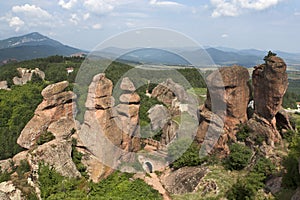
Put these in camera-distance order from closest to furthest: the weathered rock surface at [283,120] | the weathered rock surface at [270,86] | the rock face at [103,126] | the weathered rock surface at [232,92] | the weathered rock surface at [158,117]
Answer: the weathered rock surface at [270,86], the rock face at [103,126], the weathered rock surface at [232,92], the weathered rock surface at [283,120], the weathered rock surface at [158,117]

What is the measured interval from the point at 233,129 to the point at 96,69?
2493 centimetres

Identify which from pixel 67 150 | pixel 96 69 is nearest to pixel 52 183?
pixel 67 150

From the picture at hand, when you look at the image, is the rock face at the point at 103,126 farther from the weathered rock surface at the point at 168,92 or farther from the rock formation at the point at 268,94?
the weathered rock surface at the point at 168,92

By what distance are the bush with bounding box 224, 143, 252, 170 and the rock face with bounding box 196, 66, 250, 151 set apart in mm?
1423

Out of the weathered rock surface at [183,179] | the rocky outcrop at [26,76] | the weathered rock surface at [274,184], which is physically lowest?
the weathered rock surface at [183,179]

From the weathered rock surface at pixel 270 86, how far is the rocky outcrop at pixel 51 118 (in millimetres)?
14411

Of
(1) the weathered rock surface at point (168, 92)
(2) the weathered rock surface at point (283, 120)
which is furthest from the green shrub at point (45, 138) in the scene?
(1) the weathered rock surface at point (168, 92)

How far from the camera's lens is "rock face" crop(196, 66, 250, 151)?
2041 cm

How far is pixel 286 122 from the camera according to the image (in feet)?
68.5

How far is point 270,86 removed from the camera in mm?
18984

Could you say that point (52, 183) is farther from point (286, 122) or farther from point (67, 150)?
point (286, 122)

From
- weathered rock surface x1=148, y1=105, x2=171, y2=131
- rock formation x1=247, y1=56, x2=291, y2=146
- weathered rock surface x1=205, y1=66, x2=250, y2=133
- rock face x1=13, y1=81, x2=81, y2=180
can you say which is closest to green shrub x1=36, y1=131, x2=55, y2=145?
rock face x1=13, y1=81, x2=81, y2=180

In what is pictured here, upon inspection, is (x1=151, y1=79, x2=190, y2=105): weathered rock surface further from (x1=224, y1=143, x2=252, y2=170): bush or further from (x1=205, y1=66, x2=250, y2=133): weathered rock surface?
(x1=224, y1=143, x2=252, y2=170): bush

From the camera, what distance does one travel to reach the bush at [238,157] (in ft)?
60.5
